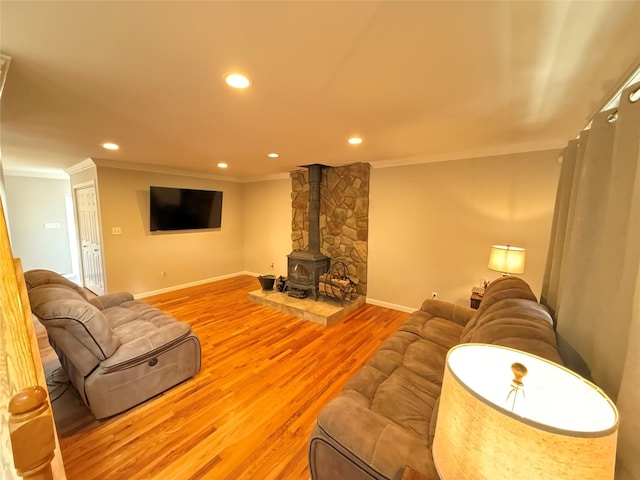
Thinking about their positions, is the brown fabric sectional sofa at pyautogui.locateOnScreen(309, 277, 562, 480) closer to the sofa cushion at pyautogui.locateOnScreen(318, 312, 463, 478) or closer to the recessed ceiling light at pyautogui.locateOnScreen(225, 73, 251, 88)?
the sofa cushion at pyautogui.locateOnScreen(318, 312, 463, 478)

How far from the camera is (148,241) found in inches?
177

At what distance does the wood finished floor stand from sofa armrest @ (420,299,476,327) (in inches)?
31.4

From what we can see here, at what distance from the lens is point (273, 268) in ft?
18.4

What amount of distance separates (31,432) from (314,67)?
169cm

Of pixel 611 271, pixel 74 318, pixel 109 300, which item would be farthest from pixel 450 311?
pixel 109 300

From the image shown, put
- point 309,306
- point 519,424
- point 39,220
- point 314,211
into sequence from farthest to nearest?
point 39,220
point 314,211
point 309,306
point 519,424

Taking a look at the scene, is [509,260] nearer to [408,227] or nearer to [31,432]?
[408,227]

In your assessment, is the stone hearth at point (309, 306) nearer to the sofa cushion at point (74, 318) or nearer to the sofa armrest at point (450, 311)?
the sofa armrest at point (450, 311)

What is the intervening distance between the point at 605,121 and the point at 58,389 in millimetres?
4188

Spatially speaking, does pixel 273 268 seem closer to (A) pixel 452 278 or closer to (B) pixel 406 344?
(A) pixel 452 278

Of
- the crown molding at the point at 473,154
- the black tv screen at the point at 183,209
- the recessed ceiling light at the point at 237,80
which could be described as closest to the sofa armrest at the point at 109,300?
the black tv screen at the point at 183,209

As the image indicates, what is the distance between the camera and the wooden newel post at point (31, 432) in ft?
1.69

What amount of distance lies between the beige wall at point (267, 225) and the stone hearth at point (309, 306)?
4.06ft

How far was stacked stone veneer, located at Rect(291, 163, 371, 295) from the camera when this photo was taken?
13.6ft
